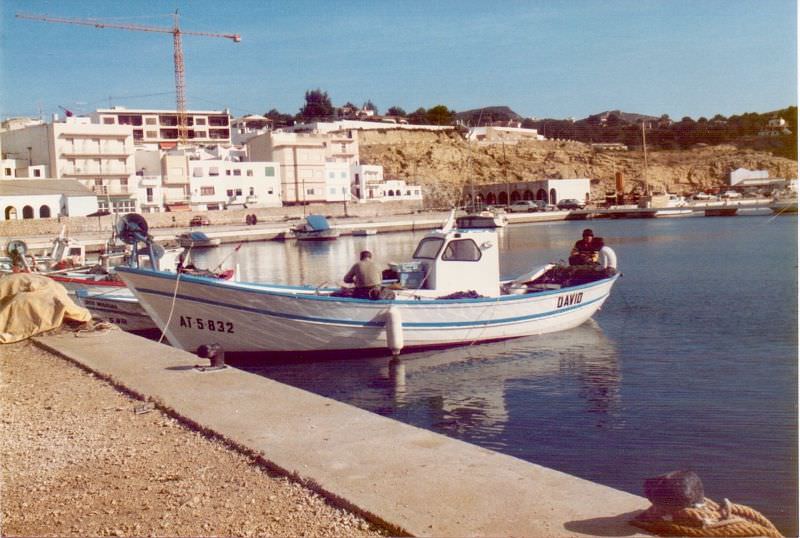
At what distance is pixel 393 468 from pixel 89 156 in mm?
81416

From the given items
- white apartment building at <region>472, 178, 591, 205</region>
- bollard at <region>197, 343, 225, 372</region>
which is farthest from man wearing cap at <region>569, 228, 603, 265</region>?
white apartment building at <region>472, 178, 591, 205</region>

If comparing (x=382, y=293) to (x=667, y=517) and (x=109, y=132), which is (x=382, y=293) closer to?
(x=667, y=517)

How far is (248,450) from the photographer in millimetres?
7023

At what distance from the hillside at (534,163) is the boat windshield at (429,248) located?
347 ft

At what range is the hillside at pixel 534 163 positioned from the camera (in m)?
129

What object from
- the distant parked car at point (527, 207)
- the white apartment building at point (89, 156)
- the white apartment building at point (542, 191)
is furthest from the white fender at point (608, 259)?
the white apartment building at point (542, 191)

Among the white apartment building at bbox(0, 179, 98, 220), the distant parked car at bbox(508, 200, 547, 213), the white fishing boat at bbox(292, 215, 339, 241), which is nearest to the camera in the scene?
the white apartment building at bbox(0, 179, 98, 220)

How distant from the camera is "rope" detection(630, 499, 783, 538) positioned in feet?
17.0

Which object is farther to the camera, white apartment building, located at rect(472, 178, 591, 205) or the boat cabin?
white apartment building, located at rect(472, 178, 591, 205)

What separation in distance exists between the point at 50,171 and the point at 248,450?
268 ft

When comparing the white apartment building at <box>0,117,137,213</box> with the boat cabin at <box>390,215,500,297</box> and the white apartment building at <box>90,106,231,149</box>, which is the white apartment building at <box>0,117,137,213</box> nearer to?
the white apartment building at <box>90,106,231,149</box>

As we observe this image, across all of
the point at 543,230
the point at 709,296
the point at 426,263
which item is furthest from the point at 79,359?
the point at 543,230

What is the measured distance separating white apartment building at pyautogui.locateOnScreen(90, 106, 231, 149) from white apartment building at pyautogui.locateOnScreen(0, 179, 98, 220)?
115ft

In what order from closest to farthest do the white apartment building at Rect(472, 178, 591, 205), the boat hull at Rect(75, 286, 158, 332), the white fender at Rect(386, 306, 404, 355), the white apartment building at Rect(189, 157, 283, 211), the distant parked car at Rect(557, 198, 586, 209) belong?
the white fender at Rect(386, 306, 404, 355), the boat hull at Rect(75, 286, 158, 332), the white apartment building at Rect(189, 157, 283, 211), the distant parked car at Rect(557, 198, 586, 209), the white apartment building at Rect(472, 178, 591, 205)
